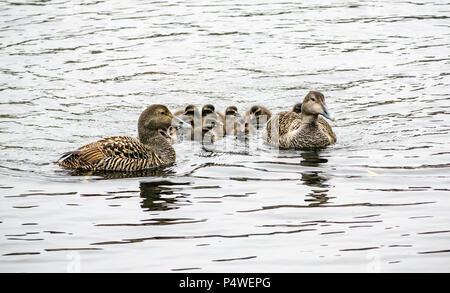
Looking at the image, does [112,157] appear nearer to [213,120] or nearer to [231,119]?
[213,120]

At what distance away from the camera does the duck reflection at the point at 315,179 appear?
9429 millimetres

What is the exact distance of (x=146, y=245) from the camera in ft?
26.1

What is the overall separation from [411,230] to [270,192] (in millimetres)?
2042

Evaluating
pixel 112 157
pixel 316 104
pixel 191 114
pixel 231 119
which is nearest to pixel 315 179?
pixel 316 104

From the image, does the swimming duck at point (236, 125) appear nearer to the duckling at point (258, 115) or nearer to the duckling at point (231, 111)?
the duckling at point (231, 111)

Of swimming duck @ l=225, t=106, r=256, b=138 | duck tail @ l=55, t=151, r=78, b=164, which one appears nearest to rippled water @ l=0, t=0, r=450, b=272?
duck tail @ l=55, t=151, r=78, b=164

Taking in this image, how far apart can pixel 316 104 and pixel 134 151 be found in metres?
3.00

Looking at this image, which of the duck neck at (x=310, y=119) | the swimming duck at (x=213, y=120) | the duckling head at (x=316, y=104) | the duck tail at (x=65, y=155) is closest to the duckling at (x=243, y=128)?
the swimming duck at (x=213, y=120)

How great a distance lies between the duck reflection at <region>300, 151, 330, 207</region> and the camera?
371 inches

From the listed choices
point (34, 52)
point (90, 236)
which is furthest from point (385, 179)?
point (34, 52)

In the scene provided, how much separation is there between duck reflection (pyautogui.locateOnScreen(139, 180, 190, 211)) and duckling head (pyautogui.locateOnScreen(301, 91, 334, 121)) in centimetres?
295

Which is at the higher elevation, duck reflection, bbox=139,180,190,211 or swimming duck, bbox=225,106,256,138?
swimming duck, bbox=225,106,256,138

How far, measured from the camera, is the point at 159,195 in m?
9.83

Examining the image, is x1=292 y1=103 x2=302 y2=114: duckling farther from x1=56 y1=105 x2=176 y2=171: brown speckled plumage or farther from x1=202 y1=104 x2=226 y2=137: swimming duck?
x1=56 y1=105 x2=176 y2=171: brown speckled plumage
